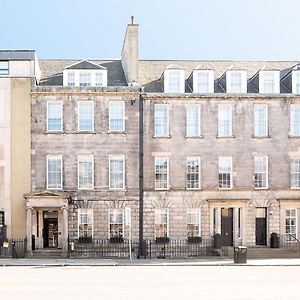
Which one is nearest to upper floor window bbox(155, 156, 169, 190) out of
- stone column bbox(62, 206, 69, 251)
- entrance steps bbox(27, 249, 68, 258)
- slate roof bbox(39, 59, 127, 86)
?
slate roof bbox(39, 59, 127, 86)

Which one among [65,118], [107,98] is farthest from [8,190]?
[107,98]

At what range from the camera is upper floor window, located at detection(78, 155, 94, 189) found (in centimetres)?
3684

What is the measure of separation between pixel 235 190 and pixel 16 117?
1466 centimetres

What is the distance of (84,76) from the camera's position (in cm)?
3794

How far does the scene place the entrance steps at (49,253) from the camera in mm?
34750

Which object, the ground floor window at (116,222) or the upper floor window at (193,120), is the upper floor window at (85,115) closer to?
the ground floor window at (116,222)

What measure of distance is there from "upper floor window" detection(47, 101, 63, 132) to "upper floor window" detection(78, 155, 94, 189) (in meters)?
2.40

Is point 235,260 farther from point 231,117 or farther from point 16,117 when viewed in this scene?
point 16,117

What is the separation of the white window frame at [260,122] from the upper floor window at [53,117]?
41.1ft

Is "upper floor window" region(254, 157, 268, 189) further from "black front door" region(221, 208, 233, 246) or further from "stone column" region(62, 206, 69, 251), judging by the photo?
"stone column" region(62, 206, 69, 251)

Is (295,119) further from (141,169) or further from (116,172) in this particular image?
(116,172)
